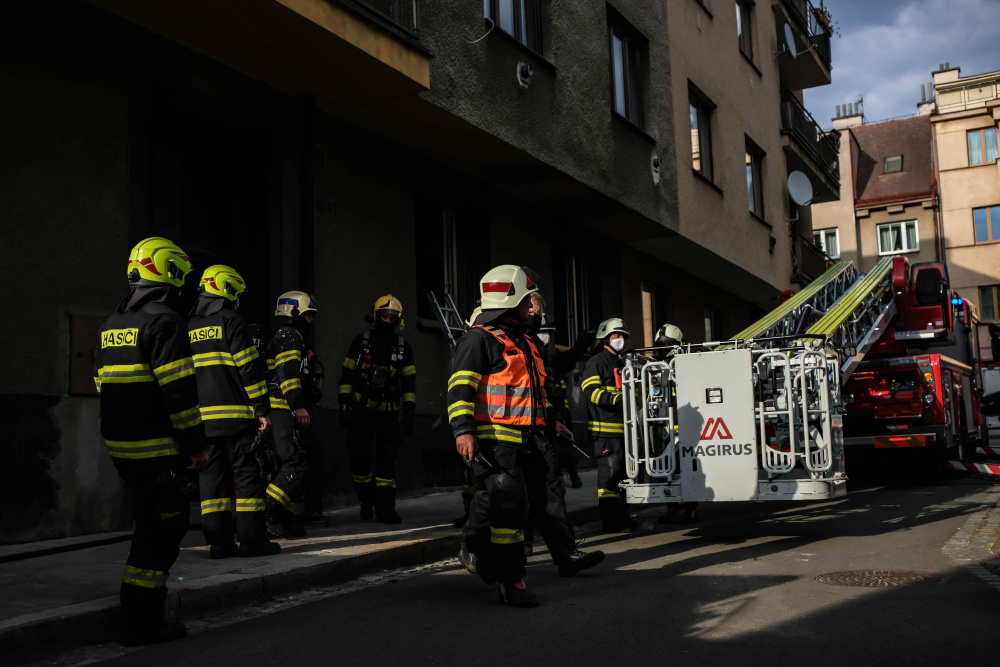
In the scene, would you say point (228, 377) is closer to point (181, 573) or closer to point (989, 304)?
point (181, 573)

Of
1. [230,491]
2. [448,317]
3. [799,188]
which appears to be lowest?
[230,491]

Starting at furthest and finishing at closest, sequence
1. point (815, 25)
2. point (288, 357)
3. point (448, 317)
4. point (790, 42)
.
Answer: point (815, 25), point (790, 42), point (448, 317), point (288, 357)

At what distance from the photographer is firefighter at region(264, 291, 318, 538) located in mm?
7270

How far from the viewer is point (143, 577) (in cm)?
458

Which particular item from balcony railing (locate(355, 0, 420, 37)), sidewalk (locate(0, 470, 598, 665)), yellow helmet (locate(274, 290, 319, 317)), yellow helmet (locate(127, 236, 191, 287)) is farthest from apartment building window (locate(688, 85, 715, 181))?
yellow helmet (locate(127, 236, 191, 287))

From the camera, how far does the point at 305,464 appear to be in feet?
24.0

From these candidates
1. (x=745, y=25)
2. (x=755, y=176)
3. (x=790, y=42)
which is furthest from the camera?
(x=790, y=42)

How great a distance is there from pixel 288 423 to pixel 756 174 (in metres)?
15.7

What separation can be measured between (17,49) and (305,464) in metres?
3.74

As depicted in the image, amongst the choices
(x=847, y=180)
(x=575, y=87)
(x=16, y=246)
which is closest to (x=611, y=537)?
(x=16, y=246)

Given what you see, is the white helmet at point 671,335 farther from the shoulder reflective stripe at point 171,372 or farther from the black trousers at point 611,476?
the shoulder reflective stripe at point 171,372

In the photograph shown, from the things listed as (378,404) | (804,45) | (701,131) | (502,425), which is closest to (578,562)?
(502,425)

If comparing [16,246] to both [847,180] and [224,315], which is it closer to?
[224,315]

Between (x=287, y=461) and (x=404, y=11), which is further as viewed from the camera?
(x=404, y=11)
